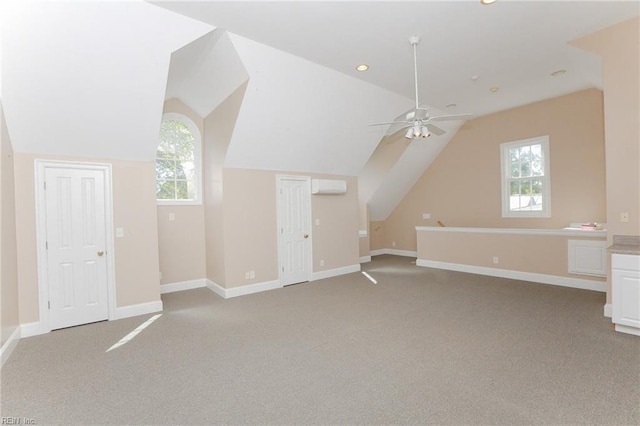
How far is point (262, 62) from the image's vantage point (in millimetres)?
4113

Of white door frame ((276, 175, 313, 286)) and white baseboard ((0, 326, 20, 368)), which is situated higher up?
white door frame ((276, 175, 313, 286))

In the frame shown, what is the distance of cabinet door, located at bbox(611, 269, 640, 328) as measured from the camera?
320 cm

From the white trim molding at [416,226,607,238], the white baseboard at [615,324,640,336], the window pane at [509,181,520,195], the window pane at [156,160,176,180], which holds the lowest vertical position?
the white baseboard at [615,324,640,336]

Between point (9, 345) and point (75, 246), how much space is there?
1.20 meters

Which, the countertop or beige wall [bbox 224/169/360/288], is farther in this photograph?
beige wall [bbox 224/169/360/288]

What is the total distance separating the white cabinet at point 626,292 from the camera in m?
3.20

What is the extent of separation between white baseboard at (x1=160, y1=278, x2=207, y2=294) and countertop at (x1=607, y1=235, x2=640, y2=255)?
5.98 metres

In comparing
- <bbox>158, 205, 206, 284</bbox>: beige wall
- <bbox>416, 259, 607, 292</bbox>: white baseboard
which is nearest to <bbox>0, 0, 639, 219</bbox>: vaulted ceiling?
<bbox>158, 205, 206, 284</bbox>: beige wall

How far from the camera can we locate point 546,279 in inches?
218

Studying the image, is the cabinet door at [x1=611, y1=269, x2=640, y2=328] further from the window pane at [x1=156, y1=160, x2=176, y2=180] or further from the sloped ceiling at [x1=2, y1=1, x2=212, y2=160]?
the window pane at [x1=156, y1=160, x2=176, y2=180]

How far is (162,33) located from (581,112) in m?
7.11

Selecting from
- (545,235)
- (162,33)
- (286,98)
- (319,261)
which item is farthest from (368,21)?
(545,235)

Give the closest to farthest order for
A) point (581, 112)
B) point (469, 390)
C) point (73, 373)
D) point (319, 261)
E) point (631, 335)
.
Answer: point (469, 390) < point (73, 373) < point (631, 335) < point (581, 112) < point (319, 261)

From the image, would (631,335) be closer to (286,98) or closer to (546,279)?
(546,279)
